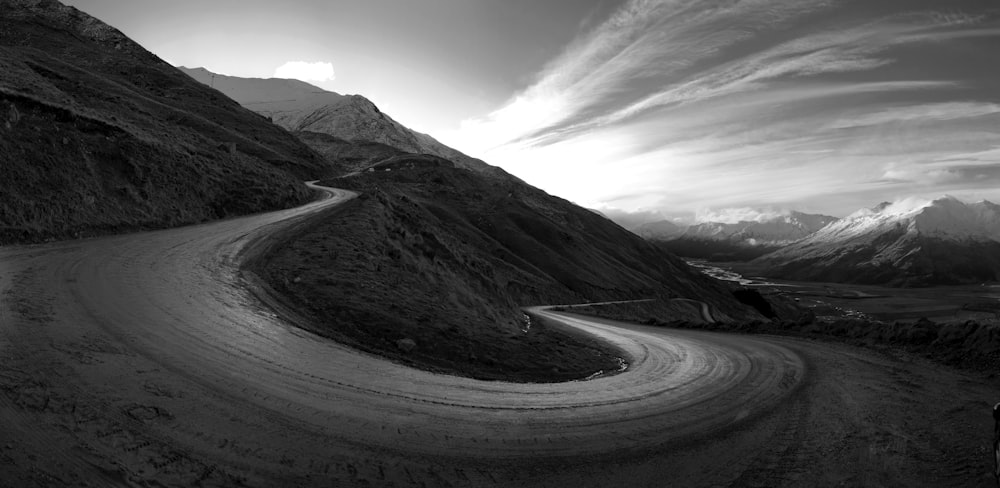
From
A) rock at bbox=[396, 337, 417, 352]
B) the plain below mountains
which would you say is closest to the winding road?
rock at bbox=[396, 337, 417, 352]

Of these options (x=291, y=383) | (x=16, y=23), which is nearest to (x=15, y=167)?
(x=291, y=383)

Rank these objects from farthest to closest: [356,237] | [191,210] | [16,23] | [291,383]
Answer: [16,23] < [191,210] < [356,237] < [291,383]

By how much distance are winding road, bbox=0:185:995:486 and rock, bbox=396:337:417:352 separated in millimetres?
1670

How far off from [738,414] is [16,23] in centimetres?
11155

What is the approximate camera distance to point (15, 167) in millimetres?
18781

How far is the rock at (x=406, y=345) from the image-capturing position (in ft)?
36.9

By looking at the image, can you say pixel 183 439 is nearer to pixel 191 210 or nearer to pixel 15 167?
pixel 15 167

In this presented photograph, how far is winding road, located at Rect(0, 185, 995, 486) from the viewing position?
4.68 meters

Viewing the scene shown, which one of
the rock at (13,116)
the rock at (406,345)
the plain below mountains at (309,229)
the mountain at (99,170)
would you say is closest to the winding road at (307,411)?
the rock at (406,345)

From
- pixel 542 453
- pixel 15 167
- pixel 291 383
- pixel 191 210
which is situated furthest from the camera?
pixel 191 210

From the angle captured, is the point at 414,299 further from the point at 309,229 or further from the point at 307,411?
the point at 307,411

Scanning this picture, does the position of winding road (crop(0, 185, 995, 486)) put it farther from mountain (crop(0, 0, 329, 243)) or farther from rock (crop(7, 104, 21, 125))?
rock (crop(7, 104, 21, 125))

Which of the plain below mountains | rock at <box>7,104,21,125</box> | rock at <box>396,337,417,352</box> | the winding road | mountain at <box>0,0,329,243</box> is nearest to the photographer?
the winding road

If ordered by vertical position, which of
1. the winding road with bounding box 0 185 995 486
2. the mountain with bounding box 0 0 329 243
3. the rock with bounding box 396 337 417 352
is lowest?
the rock with bounding box 396 337 417 352
